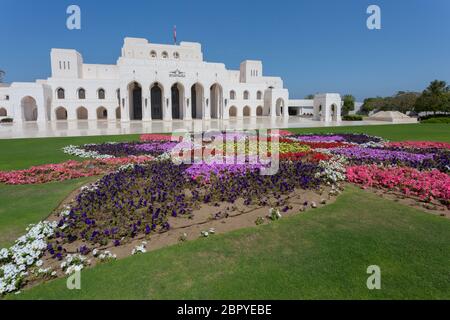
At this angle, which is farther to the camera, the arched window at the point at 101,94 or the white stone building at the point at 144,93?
the arched window at the point at 101,94

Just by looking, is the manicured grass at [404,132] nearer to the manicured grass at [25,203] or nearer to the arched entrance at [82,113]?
the manicured grass at [25,203]

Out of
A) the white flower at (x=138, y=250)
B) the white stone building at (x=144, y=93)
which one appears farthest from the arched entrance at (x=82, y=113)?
the white flower at (x=138, y=250)

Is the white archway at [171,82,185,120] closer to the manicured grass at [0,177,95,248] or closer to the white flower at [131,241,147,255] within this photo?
the manicured grass at [0,177,95,248]

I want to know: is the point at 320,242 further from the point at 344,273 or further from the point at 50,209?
the point at 50,209

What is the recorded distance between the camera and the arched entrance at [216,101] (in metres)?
40.6

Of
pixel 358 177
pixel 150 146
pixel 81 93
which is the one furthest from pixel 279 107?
pixel 358 177

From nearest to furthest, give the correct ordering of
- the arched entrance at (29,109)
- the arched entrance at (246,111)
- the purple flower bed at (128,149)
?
1. the purple flower bed at (128,149)
2. the arched entrance at (29,109)
3. the arched entrance at (246,111)

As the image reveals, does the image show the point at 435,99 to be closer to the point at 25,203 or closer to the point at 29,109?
the point at 25,203

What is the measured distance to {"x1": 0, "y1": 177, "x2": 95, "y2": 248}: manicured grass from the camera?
14.3 ft

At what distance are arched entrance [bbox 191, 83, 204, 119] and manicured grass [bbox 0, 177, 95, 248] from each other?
3641 centimetres

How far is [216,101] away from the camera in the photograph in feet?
141

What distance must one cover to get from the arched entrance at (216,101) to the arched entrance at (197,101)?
86.2 inches

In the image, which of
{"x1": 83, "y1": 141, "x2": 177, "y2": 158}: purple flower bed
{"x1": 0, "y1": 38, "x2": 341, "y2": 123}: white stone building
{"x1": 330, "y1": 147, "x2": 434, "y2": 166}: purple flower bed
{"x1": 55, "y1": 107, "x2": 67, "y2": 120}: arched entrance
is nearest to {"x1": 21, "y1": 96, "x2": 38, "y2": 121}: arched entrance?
{"x1": 0, "y1": 38, "x2": 341, "y2": 123}: white stone building

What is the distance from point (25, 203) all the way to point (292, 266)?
5008 mm
